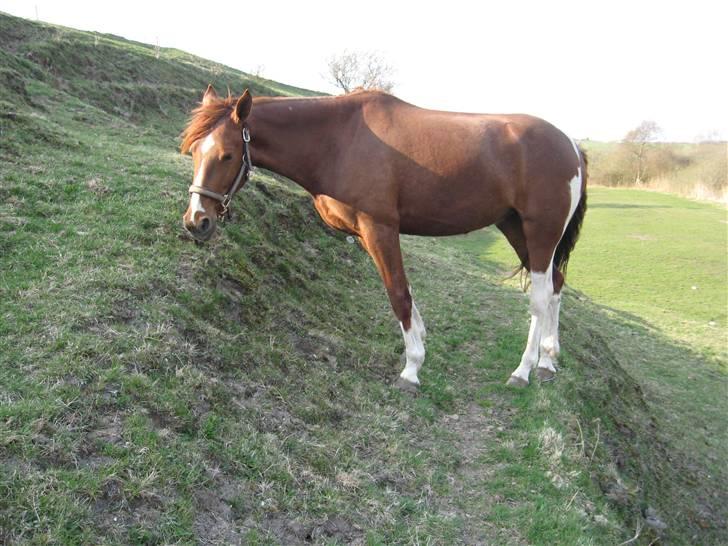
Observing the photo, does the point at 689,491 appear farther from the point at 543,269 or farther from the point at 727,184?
the point at 727,184

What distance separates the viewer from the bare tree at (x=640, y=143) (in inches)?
1859

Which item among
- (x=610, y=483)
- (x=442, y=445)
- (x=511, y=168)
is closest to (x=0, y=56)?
(x=511, y=168)

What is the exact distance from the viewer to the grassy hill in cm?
268

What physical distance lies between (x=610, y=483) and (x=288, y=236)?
4.76m

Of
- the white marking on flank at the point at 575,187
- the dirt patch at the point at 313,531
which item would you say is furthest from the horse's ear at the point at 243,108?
the white marking on flank at the point at 575,187

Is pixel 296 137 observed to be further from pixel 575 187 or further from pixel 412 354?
pixel 575 187

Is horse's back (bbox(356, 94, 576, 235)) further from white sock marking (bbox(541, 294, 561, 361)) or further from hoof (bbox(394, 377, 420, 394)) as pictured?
white sock marking (bbox(541, 294, 561, 361))

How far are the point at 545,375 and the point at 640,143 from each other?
52.2 meters

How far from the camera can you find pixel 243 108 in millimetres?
4027

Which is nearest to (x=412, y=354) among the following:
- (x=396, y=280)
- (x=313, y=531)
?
(x=396, y=280)

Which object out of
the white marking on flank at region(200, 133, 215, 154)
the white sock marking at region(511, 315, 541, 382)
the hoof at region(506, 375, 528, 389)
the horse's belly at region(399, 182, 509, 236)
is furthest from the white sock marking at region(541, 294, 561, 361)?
the white marking on flank at region(200, 133, 215, 154)

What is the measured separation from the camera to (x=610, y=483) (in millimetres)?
4383

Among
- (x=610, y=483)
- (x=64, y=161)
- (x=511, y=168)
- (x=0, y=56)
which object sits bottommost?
(x=610, y=483)

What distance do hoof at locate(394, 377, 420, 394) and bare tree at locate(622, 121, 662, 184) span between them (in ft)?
159
